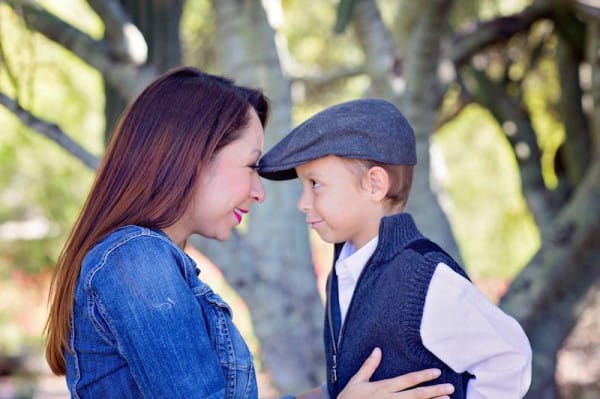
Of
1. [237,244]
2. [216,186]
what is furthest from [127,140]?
[237,244]

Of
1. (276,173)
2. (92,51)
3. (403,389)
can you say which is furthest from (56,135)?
(403,389)

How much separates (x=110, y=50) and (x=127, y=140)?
1960 millimetres

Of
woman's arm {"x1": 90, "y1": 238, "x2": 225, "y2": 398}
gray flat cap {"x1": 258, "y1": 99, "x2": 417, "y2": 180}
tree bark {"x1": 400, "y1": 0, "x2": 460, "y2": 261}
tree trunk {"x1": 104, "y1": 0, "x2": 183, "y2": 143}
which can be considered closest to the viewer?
woman's arm {"x1": 90, "y1": 238, "x2": 225, "y2": 398}

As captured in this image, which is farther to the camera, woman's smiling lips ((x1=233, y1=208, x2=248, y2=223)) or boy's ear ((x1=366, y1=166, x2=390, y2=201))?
boy's ear ((x1=366, y1=166, x2=390, y2=201))

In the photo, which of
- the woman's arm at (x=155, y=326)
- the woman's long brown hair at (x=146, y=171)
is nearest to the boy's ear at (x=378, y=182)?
the woman's long brown hair at (x=146, y=171)

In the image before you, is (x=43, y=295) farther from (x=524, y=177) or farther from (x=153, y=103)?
(x=153, y=103)

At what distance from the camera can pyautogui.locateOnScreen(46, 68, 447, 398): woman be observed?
1.65m

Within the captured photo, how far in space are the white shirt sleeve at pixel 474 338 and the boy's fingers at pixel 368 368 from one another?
0.13 metres

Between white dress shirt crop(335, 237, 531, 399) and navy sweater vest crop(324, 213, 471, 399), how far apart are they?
2 centimetres

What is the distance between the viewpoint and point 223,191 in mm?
1983

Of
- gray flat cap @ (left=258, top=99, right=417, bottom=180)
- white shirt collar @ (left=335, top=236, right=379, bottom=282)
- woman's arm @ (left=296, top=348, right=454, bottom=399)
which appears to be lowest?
woman's arm @ (left=296, top=348, right=454, bottom=399)

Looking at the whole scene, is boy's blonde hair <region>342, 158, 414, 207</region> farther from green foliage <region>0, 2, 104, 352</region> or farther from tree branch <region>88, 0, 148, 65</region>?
green foliage <region>0, 2, 104, 352</region>

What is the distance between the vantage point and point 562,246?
433cm

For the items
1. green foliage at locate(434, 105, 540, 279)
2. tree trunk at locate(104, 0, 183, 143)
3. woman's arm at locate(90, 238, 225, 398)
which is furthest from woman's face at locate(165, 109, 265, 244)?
green foliage at locate(434, 105, 540, 279)
